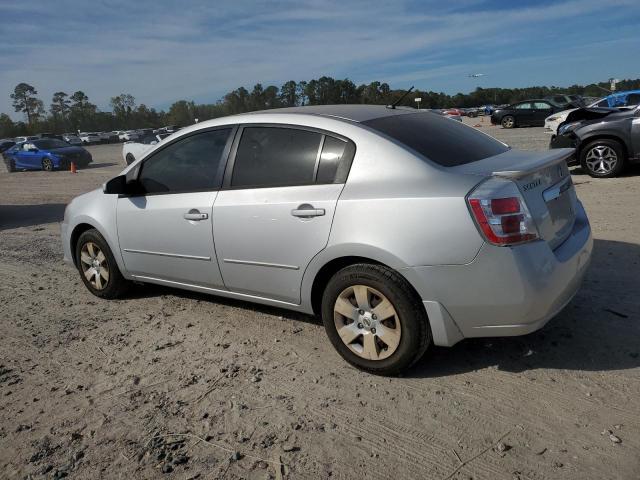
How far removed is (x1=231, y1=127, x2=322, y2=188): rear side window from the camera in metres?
Result: 3.60

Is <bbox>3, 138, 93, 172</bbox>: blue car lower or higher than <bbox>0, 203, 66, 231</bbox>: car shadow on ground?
higher

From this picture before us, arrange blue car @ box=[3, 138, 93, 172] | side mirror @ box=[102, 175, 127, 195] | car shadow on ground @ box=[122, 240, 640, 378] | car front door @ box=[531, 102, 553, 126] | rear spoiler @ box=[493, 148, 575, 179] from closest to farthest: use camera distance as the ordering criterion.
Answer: rear spoiler @ box=[493, 148, 575, 179] → car shadow on ground @ box=[122, 240, 640, 378] → side mirror @ box=[102, 175, 127, 195] → blue car @ box=[3, 138, 93, 172] → car front door @ box=[531, 102, 553, 126]

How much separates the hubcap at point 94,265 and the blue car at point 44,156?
19.3 meters

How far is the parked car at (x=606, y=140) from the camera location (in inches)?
381

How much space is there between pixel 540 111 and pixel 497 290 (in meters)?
Result: 30.3

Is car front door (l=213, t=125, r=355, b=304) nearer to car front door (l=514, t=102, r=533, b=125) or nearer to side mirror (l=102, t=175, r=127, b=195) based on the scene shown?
side mirror (l=102, t=175, r=127, b=195)

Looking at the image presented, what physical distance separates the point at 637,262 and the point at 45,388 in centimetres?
507

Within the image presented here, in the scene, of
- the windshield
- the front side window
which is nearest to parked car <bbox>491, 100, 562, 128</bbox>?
the windshield

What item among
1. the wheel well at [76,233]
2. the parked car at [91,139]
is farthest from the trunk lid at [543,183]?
the parked car at [91,139]

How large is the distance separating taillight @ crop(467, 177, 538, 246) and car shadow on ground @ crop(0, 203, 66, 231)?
865cm

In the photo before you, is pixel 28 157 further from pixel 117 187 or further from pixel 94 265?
pixel 117 187

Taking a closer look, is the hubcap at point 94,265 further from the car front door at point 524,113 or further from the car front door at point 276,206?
the car front door at point 524,113

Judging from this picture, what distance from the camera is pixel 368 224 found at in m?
3.18

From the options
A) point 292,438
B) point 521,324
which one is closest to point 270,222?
point 292,438
